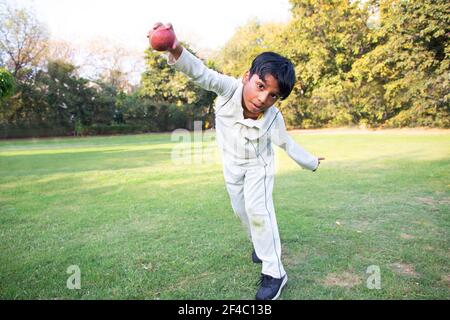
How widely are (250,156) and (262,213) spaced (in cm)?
A: 47

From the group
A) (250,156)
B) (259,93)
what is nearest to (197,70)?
(259,93)

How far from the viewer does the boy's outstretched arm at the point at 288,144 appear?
2.80 m

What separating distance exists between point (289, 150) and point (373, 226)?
1.72 meters

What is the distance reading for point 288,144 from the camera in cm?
289

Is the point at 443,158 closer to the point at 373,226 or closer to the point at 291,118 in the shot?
the point at 373,226

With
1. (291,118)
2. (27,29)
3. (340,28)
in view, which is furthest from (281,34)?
(27,29)

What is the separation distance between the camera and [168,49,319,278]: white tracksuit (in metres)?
2.52

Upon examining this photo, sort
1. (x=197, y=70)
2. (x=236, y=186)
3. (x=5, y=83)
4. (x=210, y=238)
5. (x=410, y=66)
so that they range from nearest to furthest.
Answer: (x=197, y=70)
(x=236, y=186)
(x=210, y=238)
(x=5, y=83)
(x=410, y=66)

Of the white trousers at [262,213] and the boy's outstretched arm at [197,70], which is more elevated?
the boy's outstretched arm at [197,70]

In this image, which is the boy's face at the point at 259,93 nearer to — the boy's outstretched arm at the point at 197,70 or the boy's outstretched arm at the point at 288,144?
the boy's outstretched arm at the point at 197,70

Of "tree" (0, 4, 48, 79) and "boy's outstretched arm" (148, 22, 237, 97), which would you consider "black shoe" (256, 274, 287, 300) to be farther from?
"tree" (0, 4, 48, 79)

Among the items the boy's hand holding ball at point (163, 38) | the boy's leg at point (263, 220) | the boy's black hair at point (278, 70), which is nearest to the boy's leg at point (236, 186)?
the boy's leg at point (263, 220)

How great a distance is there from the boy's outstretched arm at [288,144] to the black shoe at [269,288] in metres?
1.05

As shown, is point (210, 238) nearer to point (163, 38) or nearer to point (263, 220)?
point (263, 220)
